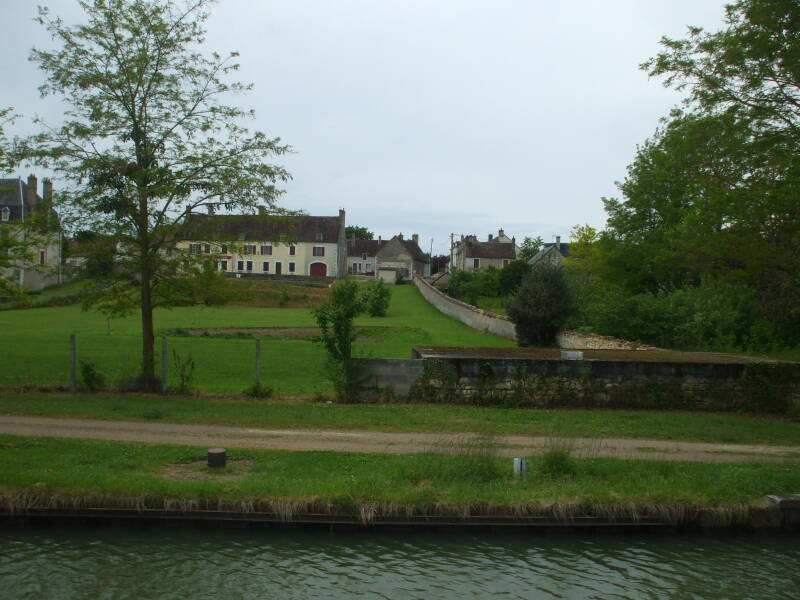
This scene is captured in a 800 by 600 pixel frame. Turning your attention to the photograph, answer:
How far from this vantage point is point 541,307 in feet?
112

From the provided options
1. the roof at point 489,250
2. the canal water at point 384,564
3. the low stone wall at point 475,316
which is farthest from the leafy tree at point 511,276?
the roof at point 489,250

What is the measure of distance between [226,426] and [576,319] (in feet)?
80.8

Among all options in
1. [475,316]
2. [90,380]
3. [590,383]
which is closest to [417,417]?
[590,383]

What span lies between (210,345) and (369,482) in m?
25.6

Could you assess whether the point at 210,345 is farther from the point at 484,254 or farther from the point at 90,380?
the point at 484,254

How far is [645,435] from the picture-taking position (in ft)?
45.9

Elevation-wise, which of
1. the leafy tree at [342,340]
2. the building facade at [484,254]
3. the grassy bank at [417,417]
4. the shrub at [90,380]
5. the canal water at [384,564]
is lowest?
the canal water at [384,564]

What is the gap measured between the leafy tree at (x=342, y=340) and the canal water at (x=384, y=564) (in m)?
8.16

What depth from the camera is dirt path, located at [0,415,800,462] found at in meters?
12.1

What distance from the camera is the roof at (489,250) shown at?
427 feet

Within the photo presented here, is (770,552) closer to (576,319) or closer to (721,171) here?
(721,171)

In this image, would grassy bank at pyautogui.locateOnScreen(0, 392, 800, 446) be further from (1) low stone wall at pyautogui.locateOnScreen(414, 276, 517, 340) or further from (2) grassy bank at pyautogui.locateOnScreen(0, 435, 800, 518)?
(1) low stone wall at pyautogui.locateOnScreen(414, 276, 517, 340)

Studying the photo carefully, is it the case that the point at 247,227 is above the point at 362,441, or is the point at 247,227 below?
above

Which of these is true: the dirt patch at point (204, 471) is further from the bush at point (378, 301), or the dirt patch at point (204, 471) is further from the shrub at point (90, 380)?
the bush at point (378, 301)
